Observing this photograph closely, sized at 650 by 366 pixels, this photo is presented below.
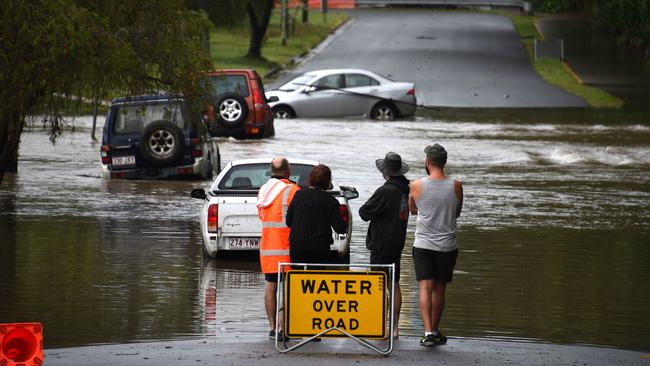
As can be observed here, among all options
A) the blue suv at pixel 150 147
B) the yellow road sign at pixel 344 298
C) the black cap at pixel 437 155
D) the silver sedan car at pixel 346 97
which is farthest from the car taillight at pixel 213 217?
the silver sedan car at pixel 346 97

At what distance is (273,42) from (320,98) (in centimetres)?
2693

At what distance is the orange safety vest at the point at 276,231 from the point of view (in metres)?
11.7

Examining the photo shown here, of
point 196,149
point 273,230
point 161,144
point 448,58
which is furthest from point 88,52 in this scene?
point 448,58

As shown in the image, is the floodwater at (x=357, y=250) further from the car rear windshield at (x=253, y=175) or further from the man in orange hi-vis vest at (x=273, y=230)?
the car rear windshield at (x=253, y=175)

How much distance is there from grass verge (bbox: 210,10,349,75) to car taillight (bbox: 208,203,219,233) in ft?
120

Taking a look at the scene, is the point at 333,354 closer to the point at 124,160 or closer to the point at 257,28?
the point at 124,160

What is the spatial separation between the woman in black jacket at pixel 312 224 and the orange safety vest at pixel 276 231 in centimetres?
21

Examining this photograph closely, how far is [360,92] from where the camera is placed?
3931 cm

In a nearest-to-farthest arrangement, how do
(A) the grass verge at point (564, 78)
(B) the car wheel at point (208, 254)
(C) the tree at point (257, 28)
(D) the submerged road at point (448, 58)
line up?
(B) the car wheel at point (208, 254)
(A) the grass verge at point (564, 78)
(D) the submerged road at point (448, 58)
(C) the tree at point (257, 28)

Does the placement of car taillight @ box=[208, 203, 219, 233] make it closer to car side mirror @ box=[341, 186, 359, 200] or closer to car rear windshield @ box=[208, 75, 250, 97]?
car side mirror @ box=[341, 186, 359, 200]

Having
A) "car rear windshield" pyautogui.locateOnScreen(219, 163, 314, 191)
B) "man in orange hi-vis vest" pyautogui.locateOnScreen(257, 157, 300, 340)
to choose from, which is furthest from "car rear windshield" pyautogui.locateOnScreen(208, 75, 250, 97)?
"man in orange hi-vis vest" pyautogui.locateOnScreen(257, 157, 300, 340)

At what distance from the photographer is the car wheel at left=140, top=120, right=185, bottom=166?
2436cm

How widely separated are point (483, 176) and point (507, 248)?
29.5 ft

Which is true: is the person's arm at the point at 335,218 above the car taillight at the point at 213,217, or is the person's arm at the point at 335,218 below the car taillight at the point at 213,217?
above
